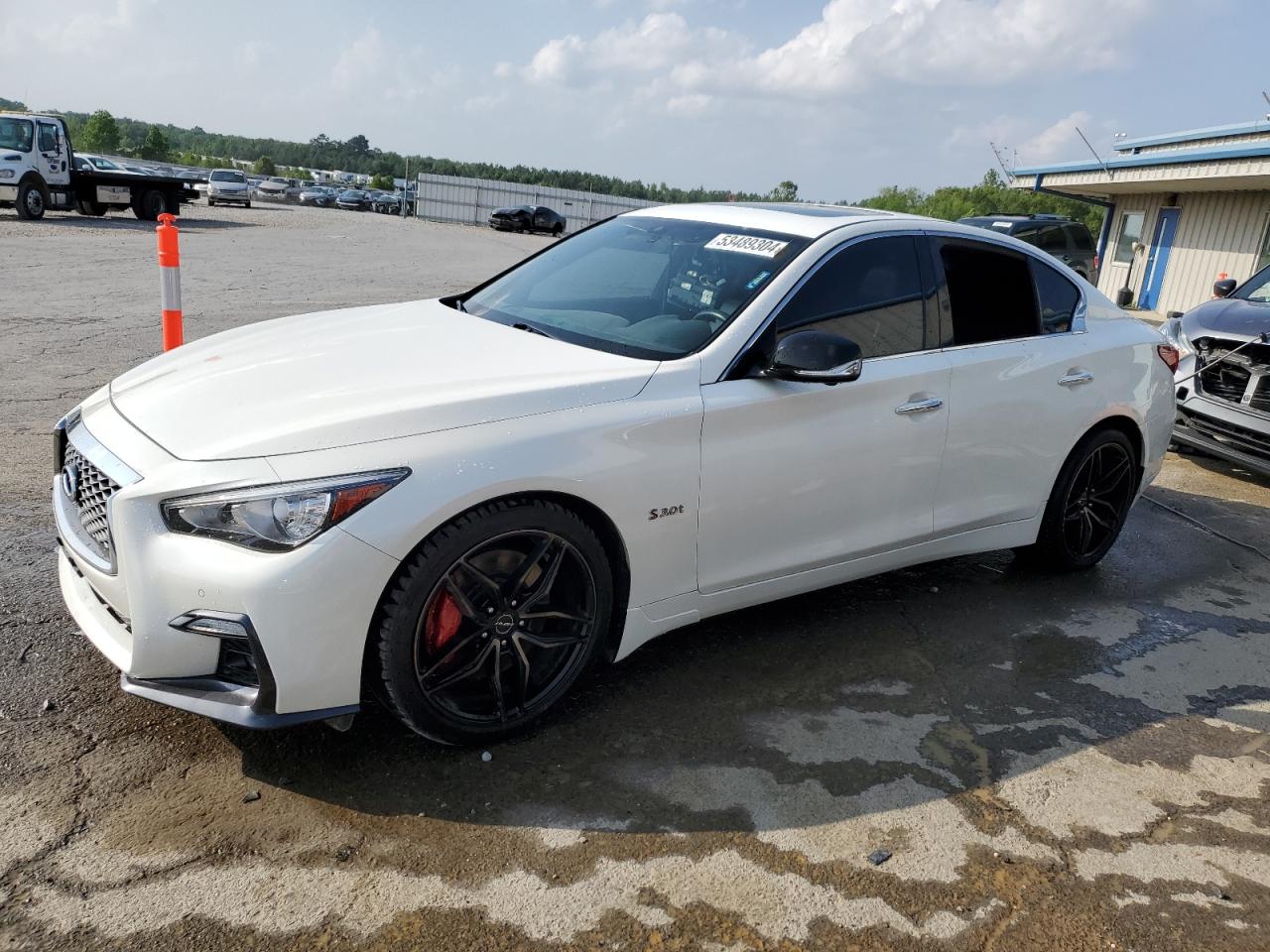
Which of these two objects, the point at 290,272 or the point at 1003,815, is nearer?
the point at 1003,815

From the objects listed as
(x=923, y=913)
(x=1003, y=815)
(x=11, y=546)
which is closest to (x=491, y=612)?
(x=923, y=913)

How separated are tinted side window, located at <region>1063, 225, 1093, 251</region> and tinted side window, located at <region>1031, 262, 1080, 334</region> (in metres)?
17.2

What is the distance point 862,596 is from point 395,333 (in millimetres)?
2379

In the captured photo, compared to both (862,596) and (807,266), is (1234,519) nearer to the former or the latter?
(862,596)

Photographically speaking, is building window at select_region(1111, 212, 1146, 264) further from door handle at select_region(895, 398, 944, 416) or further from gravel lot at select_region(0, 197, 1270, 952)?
door handle at select_region(895, 398, 944, 416)

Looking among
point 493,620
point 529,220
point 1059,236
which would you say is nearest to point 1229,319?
point 493,620

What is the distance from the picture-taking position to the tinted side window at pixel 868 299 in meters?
3.87

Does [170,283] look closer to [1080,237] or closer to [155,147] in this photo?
[1080,237]

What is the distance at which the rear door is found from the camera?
4320 mm

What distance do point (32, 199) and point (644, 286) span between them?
2291cm

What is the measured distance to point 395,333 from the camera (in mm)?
3881

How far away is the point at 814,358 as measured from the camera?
11.4ft

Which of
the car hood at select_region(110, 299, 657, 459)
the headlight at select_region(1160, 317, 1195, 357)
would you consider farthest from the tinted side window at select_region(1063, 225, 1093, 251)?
the car hood at select_region(110, 299, 657, 459)

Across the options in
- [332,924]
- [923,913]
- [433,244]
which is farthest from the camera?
[433,244]
